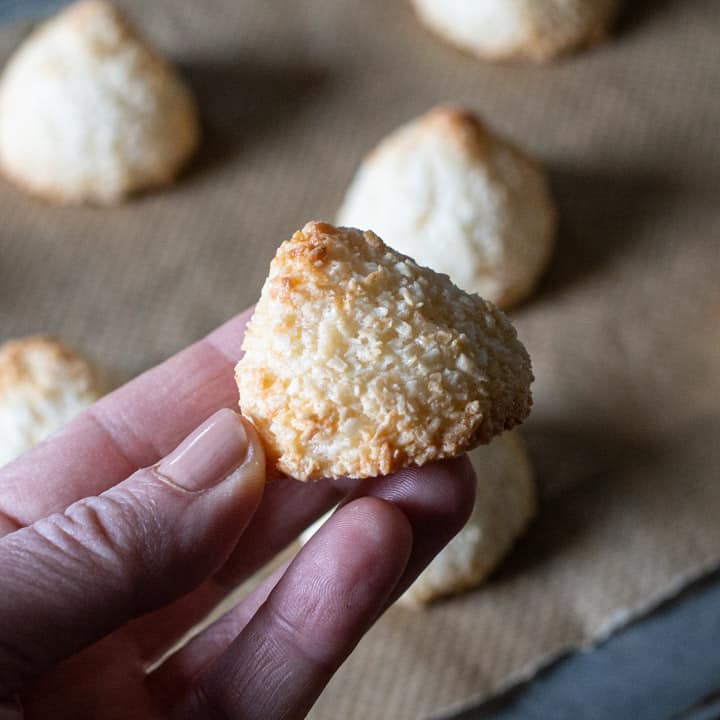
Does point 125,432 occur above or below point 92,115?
below

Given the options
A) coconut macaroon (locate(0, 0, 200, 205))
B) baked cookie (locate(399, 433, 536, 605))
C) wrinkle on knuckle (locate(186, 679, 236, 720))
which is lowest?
baked cookie (locate(399, 433, 536, 605))

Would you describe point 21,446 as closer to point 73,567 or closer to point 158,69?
point 73,567

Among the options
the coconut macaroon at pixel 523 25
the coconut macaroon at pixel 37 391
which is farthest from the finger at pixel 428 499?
the coconut macaroon at pixel 523 25

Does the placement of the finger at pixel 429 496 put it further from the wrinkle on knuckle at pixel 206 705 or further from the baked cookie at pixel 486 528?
the baked cookie at pixel 486 528

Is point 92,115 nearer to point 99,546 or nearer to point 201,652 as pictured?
point 201,652

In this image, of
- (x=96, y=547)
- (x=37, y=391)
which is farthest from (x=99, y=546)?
(x=37, y=391)

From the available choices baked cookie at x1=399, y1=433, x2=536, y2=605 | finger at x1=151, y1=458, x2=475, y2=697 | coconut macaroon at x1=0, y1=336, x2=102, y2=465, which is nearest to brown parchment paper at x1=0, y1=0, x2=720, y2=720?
baked cookie at x1=399, y1=433, x2=536, y2=605

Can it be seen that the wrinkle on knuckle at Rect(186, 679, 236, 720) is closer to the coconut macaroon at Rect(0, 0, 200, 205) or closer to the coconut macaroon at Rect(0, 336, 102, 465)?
the coconut macaroon at Rect(0, 336, 102, 465)
